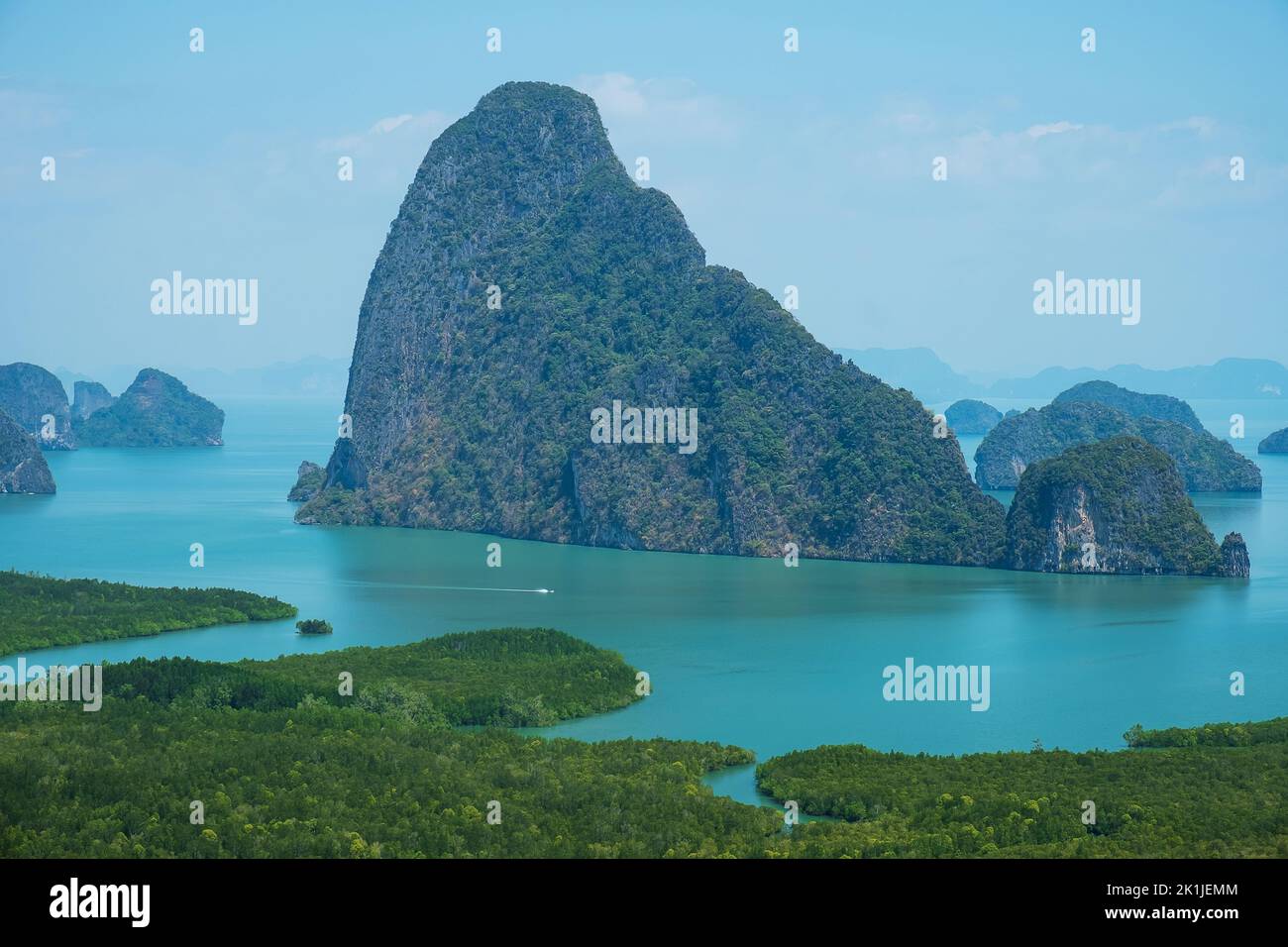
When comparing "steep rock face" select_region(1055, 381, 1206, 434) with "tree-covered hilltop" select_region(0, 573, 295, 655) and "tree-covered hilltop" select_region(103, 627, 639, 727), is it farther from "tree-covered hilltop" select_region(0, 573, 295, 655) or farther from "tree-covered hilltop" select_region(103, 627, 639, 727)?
"tree-covered hilltop" select_region(103, 627, 639, 727)

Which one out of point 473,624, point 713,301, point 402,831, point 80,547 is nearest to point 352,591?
point 473,624

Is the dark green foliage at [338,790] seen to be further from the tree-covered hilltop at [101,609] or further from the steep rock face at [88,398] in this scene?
the steep rock face at [88,398]

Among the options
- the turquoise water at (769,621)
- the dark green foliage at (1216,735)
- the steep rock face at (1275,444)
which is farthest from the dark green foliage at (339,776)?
the steep rock face at (1275,444)

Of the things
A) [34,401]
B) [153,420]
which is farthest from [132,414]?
[34,401]

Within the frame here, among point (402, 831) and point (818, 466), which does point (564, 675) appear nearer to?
point (402, 831)

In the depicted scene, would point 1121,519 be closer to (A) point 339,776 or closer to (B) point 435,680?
(B) point 435,680
